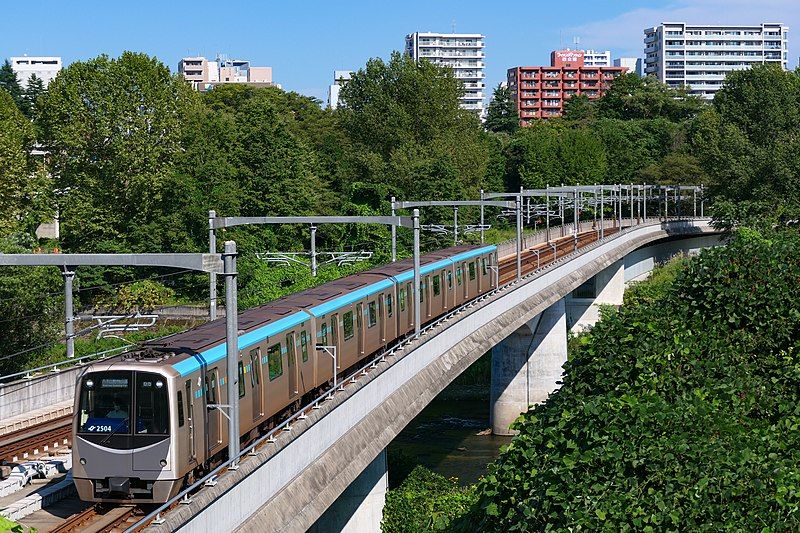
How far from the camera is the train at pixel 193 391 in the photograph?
19141 millimetres

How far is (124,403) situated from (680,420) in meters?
9.27

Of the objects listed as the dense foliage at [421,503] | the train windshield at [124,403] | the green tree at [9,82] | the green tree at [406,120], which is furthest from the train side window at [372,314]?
the green tree at [9,82]

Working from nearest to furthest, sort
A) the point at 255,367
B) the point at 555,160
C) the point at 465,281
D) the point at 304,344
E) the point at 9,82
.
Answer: the point at 255,367 < the point at 304,344 < the point at 465,281 < the point at 555,160 < the point at 9,82

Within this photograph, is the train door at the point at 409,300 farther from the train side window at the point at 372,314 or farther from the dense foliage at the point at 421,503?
the dense foliage at the point at 421,503

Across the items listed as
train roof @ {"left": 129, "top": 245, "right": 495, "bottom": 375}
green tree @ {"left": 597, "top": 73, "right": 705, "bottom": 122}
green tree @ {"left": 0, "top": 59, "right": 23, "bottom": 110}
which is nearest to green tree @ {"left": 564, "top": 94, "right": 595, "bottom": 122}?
green tree @ {"left": 597, "top": 73, "right": 705, "bottom": 122}

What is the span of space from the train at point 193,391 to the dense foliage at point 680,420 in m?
5.29

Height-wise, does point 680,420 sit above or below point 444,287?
above

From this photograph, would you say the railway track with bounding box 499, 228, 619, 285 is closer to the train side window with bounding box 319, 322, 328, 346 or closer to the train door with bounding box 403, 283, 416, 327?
the train door with bounding box 403, 283, 416, 327

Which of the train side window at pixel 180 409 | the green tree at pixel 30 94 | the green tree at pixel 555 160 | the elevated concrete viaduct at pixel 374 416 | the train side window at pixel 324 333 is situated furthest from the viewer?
the green tree at pixel 30 94

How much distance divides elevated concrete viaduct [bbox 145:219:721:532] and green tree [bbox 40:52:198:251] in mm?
21199

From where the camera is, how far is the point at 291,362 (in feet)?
82.7

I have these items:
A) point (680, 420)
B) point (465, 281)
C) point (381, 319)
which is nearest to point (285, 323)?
point (381, 319)

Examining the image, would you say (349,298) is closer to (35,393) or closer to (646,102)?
(35,393)

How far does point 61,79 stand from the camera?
216ft
